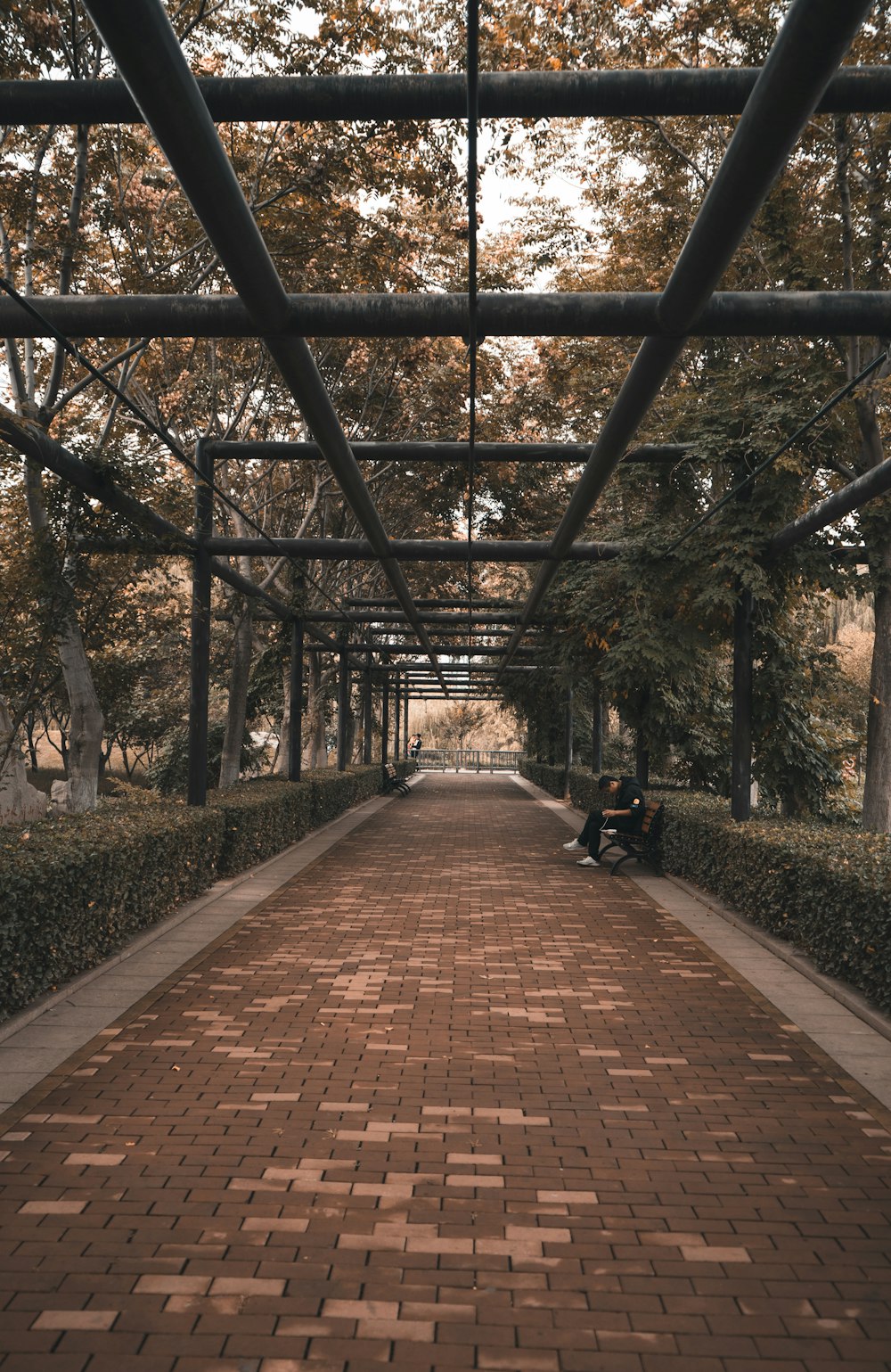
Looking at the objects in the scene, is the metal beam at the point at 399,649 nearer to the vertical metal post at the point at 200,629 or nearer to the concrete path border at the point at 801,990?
the vertical metal post at the point at 200,629

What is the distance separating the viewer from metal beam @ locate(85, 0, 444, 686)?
3.16 m

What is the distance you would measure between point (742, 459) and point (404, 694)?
39300 millimetres

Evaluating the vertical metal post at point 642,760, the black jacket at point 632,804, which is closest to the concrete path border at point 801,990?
the black jacket at point 632,804

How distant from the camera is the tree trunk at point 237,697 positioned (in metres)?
18.4

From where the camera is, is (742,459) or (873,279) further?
(742,459)

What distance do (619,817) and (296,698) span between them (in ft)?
26.8

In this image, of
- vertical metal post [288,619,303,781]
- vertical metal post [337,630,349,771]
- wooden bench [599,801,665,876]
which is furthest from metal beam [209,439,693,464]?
vertical metal post [337,630,349,771]

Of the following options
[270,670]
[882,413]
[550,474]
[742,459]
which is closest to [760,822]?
[742,459]

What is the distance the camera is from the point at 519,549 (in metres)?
13.5

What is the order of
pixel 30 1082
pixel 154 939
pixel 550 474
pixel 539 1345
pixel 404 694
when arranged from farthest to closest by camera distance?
1. pixel 404 694
2. pixel 550 474
3. pixel 154 939
4. pixel 30 1082
5. pixel 539 1345

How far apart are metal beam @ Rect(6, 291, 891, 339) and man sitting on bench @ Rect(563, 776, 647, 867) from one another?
30.6 feet

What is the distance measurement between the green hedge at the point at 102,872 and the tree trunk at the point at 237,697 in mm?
4098

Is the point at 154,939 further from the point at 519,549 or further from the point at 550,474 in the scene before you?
the point at 550,474

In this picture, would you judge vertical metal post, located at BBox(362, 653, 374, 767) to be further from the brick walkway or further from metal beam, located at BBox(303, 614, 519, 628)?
the brick walkway
